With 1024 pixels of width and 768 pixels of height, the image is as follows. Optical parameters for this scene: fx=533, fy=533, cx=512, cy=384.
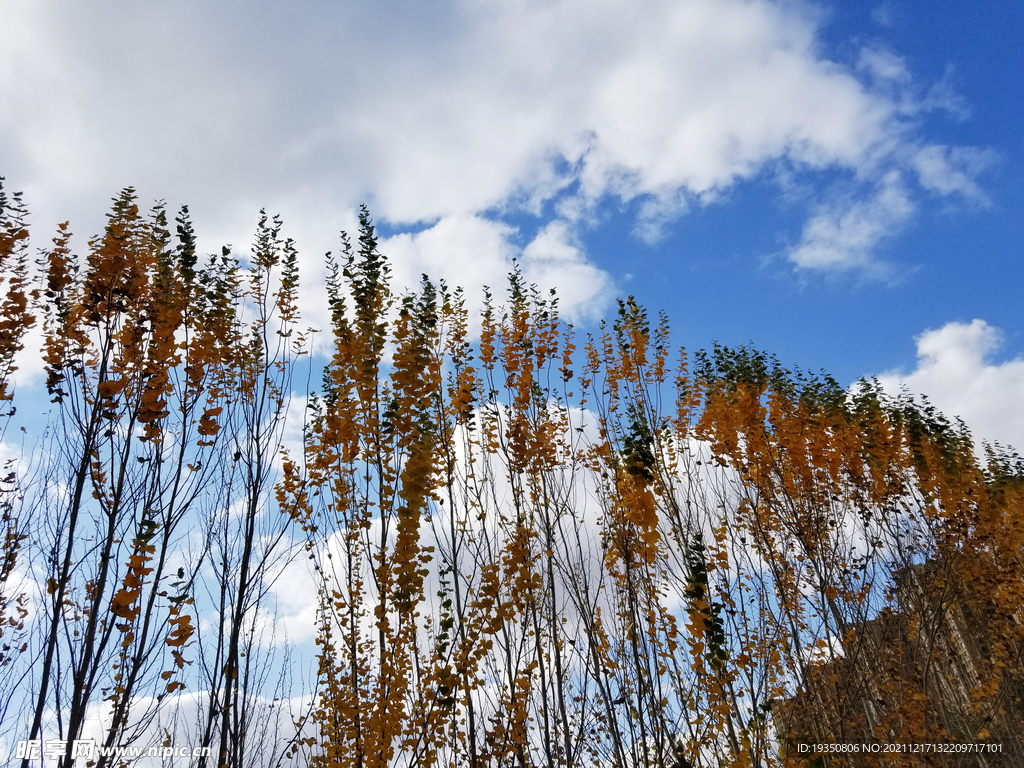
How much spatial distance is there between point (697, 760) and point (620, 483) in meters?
2.81

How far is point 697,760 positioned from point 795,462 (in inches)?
300

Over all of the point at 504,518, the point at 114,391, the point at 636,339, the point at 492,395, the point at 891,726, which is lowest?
the point at 891,726

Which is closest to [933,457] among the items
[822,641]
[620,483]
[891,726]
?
[891,726]

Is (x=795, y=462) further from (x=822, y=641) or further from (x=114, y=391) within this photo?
(x=114, y=391)

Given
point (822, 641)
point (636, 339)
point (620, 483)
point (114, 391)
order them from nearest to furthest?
1. point (114, 391)
2. point (620, 483)
3. point (822, 641)
4. point (636, 339)

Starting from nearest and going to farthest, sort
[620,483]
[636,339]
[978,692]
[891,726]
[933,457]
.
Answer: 1. [620,483]
2. [636,339]
3. [891,726]
4. [978,692]
5. [933,457]

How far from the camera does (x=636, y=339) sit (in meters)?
8.66

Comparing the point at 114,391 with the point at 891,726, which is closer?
the point at 114,391

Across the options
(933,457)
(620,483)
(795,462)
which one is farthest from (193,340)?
(933,457)

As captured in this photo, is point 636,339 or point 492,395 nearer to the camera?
point 492,395

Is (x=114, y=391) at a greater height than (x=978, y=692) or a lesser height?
greater

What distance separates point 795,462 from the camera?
11094 mm

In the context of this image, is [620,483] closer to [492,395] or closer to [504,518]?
[504,518]

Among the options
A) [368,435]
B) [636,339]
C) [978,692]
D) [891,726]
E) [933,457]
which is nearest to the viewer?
[368,435]
